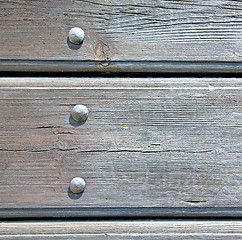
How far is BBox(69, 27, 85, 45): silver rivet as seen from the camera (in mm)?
509

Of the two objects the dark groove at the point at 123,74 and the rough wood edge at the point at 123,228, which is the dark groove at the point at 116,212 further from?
the dark groove at the point at 123,74

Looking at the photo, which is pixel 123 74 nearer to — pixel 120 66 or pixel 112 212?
pixel 120 66

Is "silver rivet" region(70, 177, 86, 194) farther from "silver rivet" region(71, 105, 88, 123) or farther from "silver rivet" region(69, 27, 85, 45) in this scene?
"silver rivet" region(69, 27, 85, 45)

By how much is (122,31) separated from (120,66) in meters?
0.08

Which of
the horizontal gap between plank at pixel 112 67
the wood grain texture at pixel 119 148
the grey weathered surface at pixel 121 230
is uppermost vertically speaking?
the horizontal gap between plank at pixel 112 67

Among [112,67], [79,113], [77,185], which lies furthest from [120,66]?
[77,185]

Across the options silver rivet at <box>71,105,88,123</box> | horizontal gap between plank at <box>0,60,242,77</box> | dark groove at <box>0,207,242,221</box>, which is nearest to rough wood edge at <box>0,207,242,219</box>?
dark groove at <box>0,207,242,221</box>

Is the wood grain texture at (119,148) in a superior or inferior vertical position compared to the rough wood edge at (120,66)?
inferior

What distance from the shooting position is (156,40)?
531 mm

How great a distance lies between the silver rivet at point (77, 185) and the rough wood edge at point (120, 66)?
24 cm

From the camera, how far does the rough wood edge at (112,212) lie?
530 millimetres

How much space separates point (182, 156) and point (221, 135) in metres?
0.10

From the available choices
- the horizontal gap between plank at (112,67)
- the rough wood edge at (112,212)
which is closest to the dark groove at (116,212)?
the rough wood edge at (112,212)

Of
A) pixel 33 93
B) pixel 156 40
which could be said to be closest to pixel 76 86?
pixel 33 93
